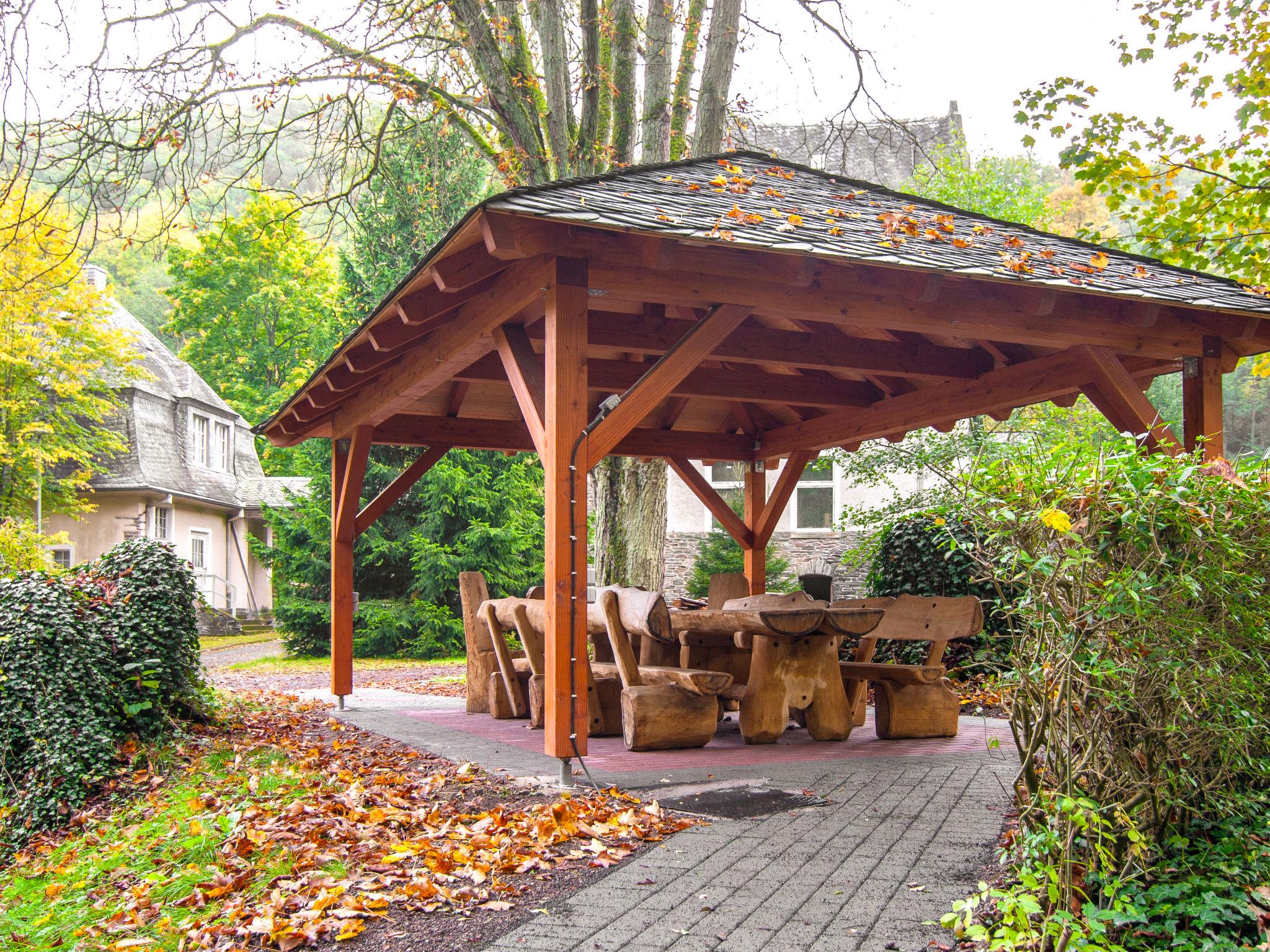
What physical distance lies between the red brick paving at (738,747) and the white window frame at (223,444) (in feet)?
79.6

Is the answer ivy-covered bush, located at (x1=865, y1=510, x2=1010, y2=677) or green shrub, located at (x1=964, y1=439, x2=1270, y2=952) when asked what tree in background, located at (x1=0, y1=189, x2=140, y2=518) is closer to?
ivy-covered bush, located at (x1=865, y1=510, x2=1010, y2=677)

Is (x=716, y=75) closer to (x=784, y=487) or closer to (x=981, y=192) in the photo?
(x=784, y=487)

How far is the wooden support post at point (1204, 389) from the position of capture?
7.50 metres

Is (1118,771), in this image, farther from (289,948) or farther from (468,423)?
(468,423)

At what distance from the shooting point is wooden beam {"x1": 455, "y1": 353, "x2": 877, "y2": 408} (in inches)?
354

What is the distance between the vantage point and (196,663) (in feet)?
29.5

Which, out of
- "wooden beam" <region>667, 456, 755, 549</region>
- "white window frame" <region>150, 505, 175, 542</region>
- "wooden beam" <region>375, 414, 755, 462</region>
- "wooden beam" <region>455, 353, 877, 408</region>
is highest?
"wooden beam" <region>455, 353, 877, 408</region>

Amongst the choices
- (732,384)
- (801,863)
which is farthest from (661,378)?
(732,384)

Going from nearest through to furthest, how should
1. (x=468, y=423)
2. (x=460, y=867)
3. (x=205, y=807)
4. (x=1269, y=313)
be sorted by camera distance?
(x=460, y=867) < (x=205, y=807) < (x=1269, y=313) < (x=468, y=423)

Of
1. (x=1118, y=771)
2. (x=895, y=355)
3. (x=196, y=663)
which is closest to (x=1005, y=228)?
(x=895, y=355)

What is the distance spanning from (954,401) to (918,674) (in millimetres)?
2640

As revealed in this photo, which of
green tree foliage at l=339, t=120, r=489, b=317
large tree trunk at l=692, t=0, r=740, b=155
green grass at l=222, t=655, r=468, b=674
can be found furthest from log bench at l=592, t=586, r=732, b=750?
green tree foliage at l=339, t=120, r=489, b=317

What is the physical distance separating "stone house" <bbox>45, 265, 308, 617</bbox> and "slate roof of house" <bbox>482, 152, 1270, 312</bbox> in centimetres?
1822

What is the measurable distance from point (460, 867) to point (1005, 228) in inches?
249
